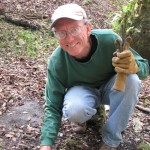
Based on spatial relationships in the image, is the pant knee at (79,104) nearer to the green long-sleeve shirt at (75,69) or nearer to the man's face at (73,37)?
the green long-sleeve shirt at (75,69)

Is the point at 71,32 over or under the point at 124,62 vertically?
over

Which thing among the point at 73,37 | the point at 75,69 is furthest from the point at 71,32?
the point at 75,69

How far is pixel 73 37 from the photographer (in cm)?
293

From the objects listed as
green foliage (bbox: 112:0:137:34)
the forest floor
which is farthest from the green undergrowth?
green foliage (bbox: 112:0:137:34)

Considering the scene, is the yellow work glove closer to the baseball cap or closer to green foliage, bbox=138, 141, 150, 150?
the baseball cap

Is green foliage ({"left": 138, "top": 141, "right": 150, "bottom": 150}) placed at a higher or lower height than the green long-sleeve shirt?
lower

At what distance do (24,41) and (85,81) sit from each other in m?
3.41

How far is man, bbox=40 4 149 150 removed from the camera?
3012 millimetres

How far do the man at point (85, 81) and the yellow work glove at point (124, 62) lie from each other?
0.02 m

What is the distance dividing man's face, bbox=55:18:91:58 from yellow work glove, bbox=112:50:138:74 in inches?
14.0

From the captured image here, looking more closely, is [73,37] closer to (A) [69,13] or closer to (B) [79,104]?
(A) [69,13]

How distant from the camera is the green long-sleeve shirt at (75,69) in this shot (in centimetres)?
323

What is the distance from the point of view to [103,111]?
3875 mm

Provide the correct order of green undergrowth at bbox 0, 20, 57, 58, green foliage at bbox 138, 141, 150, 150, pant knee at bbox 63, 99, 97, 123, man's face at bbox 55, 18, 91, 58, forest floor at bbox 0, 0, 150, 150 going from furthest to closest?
green undergrowth at bbox 0, 20, 57, 58
forest floor at bbox 0, 0, 150, 150
green foliage at bbox 138, 141, 150, 150
pant knee at bbox 63, 99, 97, 123
man's face at bbox 55, 18, 91, 58
